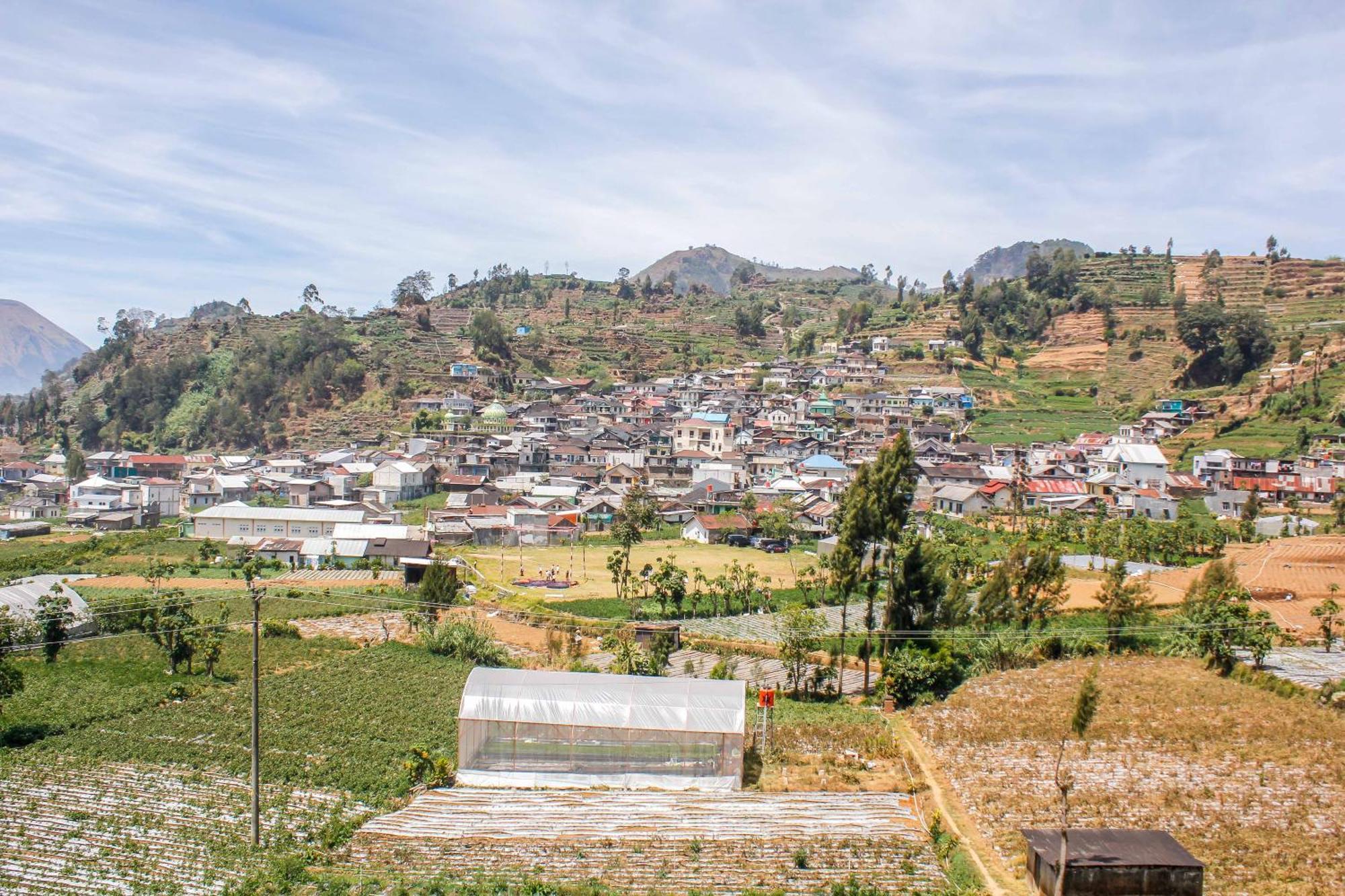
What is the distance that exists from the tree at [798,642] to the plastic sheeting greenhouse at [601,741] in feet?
19.1

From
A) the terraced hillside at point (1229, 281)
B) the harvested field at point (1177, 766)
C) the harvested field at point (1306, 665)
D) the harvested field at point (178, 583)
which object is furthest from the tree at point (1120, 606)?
the terraced hillside at point (1229, 281)

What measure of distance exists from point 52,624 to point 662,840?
1773cm

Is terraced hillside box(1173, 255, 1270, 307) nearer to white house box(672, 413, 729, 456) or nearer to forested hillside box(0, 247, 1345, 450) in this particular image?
forested hillside box(0, 247, 1345, 450)

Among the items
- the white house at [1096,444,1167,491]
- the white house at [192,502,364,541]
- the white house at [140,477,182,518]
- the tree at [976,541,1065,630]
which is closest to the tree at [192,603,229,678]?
the white house at [192,502,364,541]

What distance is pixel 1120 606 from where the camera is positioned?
24328 mm

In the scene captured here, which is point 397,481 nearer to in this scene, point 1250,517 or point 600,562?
point 600,562

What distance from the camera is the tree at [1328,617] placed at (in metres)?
22.9

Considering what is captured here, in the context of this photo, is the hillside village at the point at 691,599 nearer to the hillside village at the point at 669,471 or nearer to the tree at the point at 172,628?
the tree at the point at 172,628

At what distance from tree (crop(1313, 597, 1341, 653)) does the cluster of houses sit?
1496 cm

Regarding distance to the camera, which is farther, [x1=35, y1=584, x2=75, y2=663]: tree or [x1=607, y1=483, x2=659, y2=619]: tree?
[x1=607, y1=483, x2=659, y2=619]: tree

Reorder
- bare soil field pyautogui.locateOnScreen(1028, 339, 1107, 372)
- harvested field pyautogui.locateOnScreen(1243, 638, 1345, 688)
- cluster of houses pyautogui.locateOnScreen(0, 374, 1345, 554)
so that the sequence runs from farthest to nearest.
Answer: bare soil field pyautogui.locateOnScreen(1028, 339, 1107, 372)
cluster of houses pyautogui.locateOnScreen(0, 374, 1345, 554)
harvested field pyautogui.locateOnScreen(1243, 638, 1345, 688)

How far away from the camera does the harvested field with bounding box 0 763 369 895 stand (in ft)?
37.6

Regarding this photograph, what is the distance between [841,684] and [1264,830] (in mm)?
10331

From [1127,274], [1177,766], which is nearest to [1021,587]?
[1177,766]
